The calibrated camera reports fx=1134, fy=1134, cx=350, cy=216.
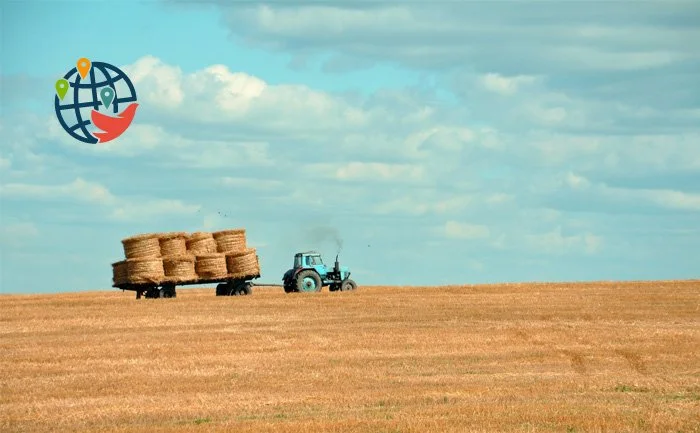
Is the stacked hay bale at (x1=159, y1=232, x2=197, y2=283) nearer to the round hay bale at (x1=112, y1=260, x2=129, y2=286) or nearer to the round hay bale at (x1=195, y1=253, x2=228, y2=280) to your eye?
the round hay bale at (x1=195, y1=253, x2=228, y2=280)

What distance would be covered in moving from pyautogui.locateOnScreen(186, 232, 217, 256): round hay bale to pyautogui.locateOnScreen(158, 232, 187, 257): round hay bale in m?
0.48

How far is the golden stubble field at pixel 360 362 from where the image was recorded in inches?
664

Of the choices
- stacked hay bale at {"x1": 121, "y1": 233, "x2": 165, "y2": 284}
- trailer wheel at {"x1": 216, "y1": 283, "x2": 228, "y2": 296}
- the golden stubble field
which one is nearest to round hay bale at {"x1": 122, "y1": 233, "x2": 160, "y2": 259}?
stacked hay bale at {"x1": 121, "y1": 233, "x2": 165, "y2": 284}

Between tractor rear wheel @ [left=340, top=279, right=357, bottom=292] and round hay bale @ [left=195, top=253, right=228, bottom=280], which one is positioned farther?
tractor rear wheel @ [left=340, top=279, right=357, bottom=292]

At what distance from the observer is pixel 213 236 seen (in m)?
43.7

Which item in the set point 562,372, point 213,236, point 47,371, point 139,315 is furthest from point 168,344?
point 213,236

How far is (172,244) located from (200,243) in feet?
4.03

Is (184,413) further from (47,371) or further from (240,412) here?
(47,371)

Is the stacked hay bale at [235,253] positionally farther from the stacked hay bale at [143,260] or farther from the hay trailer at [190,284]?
the stacked hay bale at [143,260]

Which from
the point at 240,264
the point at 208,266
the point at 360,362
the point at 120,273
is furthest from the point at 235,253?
→ the point at 360,362

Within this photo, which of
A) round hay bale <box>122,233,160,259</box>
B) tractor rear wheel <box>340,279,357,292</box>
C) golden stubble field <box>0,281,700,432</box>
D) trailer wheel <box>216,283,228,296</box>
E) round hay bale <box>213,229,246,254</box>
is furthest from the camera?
tractor rear wheel <box>340,279,357,292</box>

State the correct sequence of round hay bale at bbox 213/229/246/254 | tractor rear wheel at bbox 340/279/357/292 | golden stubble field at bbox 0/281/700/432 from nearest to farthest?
golden stubble field at bbox 0/281/700/432, round hay bale at bbox 213/229/246/254, tractor rear wheel at bbox 340/279/357/292

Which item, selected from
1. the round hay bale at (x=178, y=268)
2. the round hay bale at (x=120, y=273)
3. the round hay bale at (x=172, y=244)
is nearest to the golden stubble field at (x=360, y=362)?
the round hay bale at (x=120, y=273)

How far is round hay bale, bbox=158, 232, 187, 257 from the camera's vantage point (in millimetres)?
42406
